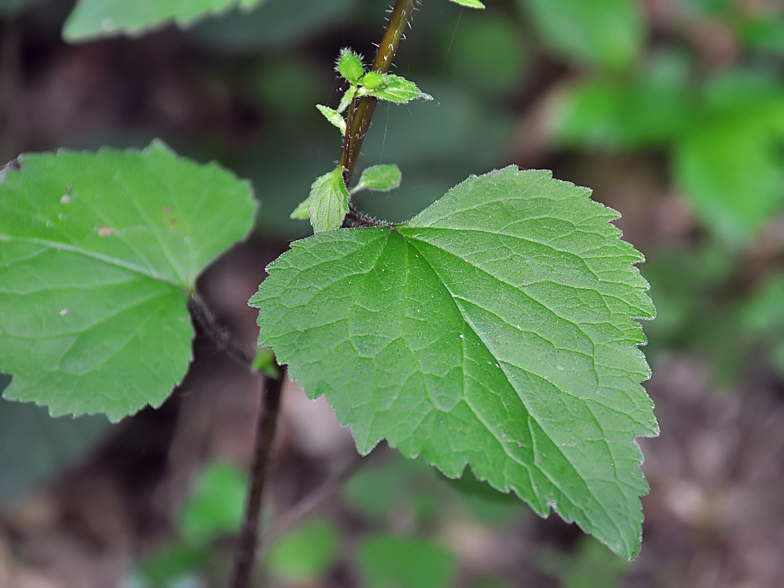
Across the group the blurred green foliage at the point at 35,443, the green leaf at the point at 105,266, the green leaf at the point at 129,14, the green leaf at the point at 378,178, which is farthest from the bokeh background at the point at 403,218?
the green leaf at the point at 378,178

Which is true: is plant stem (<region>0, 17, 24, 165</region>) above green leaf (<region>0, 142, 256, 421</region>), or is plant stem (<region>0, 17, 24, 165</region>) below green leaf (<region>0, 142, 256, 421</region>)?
below

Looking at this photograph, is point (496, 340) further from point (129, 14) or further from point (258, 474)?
point (129, 14)

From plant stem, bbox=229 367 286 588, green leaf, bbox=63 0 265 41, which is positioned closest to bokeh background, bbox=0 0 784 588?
plant stem, bbox=229 367 286 588

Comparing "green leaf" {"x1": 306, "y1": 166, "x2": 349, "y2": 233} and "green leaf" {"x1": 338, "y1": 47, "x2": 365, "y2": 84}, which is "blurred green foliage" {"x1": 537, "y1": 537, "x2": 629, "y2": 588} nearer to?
"green leaf" {"x1": 306, "y1": 166, "x2": 349, "y2": 233}

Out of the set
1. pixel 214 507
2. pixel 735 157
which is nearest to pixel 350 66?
pixel 214 507

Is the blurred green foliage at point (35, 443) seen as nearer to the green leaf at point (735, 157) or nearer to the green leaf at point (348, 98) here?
the green leaf at point (348, 98)

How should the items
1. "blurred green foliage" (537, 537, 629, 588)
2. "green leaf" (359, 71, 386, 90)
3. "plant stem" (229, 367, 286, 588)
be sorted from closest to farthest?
1. "green leaf" (359, 71, 386, 90)
2. "plant stem" (229, 367, 286, 588)
3. "blurred green foliage" (537, 537, 629, 588)
